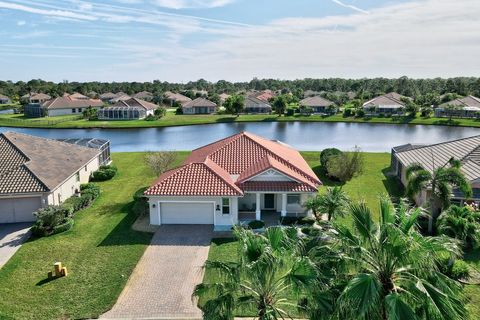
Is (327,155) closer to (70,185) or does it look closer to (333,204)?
(333,204)

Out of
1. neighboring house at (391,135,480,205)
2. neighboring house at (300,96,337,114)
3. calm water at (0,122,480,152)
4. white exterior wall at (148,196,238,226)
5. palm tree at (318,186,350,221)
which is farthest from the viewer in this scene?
neighboring house at (300,96,337,114)

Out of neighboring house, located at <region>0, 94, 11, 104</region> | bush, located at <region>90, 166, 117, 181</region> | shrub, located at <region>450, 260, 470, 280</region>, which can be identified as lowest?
shrub, located at <region>450, 260, 470, 280</region>

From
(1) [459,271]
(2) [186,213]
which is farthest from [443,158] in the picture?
(2) [186,213]

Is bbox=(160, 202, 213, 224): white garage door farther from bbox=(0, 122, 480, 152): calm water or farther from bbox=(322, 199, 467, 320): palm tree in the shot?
bbox=(0, 122, 480, 152): calm water

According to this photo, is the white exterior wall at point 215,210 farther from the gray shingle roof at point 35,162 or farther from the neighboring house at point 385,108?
the neighboring house at point 385,108

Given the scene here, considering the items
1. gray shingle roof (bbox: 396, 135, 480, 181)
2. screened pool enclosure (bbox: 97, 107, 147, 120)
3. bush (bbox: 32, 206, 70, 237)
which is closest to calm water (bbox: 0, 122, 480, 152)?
screened pool enclosure (bbox: 97, 107, 147, 120)

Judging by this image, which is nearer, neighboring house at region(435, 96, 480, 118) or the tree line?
neighboring house at region(435, 96, 480, 118)

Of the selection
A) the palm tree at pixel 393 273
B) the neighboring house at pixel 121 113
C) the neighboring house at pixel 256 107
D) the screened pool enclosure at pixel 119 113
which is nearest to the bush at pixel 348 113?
the neighboring house at pixel 256 107

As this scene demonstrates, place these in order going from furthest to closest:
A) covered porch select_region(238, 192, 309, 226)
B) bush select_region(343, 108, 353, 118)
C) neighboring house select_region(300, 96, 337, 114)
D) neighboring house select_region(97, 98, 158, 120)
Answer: neighboring house select_region(300, 96, 337, 114), bush select_region(343, 108, 353, 118), neighboring house select_region(97, 98, 158, 120), covered porch select_region(238, 192, 309, 226)

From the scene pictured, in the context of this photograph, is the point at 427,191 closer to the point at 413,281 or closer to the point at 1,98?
the point at 413,281
